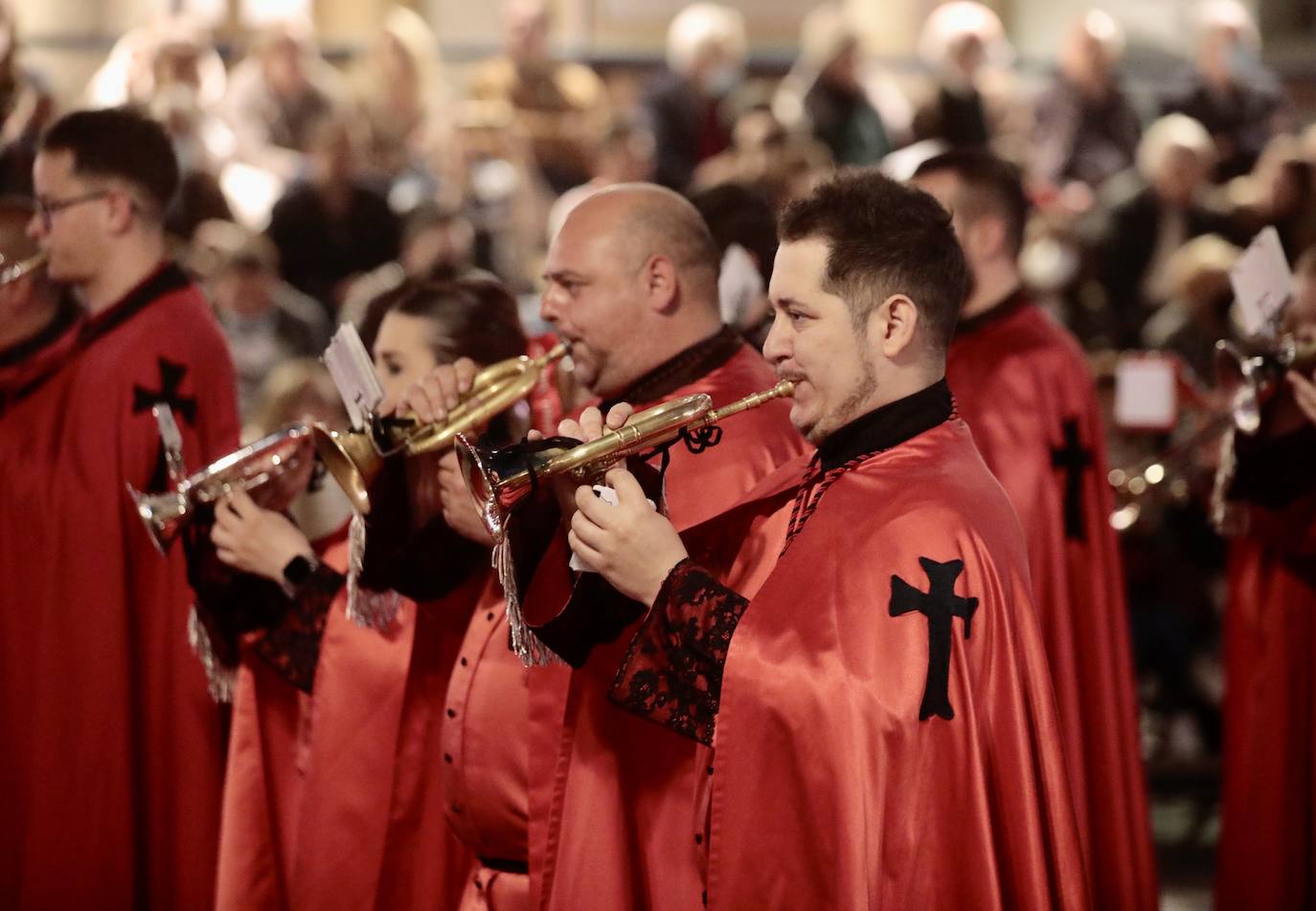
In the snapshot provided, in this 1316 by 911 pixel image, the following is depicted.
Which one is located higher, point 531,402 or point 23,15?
point 23,15

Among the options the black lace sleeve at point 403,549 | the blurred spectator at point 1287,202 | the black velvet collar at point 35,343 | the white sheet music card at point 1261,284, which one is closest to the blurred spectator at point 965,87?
the blurred spectator at point 1287,202

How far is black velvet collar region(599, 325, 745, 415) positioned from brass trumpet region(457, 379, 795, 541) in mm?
608

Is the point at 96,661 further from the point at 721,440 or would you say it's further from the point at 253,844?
the point at 721,440

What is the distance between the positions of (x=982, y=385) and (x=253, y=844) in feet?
8.22

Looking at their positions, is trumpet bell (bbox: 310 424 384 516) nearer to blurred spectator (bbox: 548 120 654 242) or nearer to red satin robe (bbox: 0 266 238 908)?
red satin robe (bbox: 0 266 238 908)

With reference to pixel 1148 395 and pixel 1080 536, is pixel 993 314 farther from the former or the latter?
pixel 1148 395

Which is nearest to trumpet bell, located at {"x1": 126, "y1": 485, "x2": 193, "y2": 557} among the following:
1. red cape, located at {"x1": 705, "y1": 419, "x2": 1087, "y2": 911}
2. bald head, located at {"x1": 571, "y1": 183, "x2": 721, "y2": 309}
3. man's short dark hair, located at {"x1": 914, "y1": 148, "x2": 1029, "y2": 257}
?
bald head, located at {"x1": 571, "y1": 183, "x2": 721, "y2": 309}

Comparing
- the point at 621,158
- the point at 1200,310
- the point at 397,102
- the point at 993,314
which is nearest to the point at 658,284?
the point at 993,314

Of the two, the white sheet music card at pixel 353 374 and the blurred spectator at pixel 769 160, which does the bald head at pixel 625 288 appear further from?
the blurred spectator at pixel 769 160

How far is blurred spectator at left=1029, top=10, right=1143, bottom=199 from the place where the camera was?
38.6 feet

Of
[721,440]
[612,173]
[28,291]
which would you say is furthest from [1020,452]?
[612,173]

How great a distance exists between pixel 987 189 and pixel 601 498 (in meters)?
2.67

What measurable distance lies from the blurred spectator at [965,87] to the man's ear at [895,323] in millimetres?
7174

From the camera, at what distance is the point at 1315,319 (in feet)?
19.6
